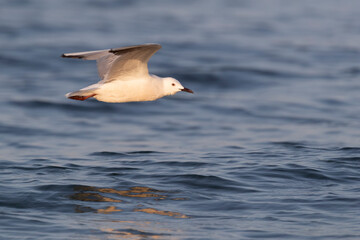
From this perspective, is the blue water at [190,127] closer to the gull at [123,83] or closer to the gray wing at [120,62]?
the gull at [123,83]

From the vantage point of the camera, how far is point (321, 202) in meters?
9.93

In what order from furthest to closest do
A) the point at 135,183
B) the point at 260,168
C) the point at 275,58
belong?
the point at 275,58
the point at 260,168
the point at 135,183

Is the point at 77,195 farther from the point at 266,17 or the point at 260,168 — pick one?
the point at 266,17

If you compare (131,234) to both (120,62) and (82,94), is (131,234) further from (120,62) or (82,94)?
(120,62)

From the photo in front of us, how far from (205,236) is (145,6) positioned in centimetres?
→ 2170

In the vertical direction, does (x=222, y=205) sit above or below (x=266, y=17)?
below

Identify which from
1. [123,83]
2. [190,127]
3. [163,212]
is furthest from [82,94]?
[190,127]

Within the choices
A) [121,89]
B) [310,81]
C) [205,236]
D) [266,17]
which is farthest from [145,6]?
[205,236]

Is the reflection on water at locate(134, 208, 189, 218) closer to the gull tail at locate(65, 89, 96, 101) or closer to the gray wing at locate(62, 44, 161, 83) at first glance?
the gull tail at locate(65, 89, 96, 101)

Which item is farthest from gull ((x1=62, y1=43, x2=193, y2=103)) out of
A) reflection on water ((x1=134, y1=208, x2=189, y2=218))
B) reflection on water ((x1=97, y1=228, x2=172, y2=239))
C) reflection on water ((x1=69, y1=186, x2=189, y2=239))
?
reflection on water ((x1=97, y1=228, x2=172, y2=239))

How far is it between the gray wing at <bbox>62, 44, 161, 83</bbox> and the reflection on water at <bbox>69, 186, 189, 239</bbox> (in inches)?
63.1

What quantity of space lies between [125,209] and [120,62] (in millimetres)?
2005

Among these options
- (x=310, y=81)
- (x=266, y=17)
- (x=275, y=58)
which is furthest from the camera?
(x=266, y=17)

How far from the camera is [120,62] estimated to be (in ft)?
32.6
